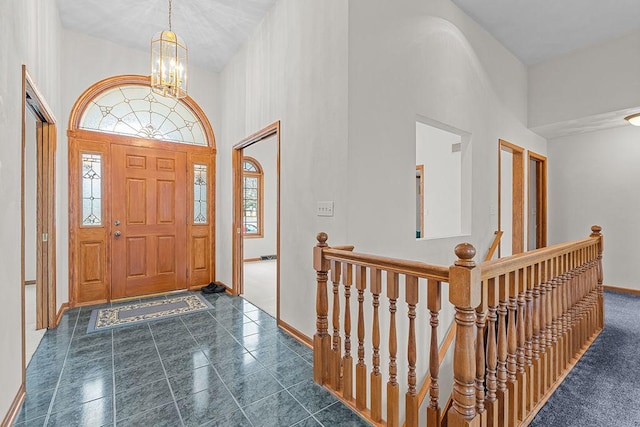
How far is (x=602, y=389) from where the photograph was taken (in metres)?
1.99

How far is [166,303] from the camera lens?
3.77 m

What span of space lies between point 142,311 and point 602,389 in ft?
13.7

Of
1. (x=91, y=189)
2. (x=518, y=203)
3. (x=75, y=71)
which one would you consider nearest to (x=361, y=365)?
(x=91, y=189)

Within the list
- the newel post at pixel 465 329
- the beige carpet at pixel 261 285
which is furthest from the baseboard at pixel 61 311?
the newel post at pixel 465 329

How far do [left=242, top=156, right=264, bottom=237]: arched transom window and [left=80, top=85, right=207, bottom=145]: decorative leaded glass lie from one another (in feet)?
9.25

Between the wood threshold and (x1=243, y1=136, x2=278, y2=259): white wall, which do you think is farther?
(x1=243, y1=136, x2=278, y2=259): white wall

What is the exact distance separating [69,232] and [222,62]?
2958 mm

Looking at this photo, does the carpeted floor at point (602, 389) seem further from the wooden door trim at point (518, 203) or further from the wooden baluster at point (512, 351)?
the wooden door trim at point (518, 203)

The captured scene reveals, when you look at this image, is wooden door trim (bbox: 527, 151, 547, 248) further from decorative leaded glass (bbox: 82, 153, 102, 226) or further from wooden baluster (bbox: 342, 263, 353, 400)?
decorative leaded glass (bbox: 82, 153, 102, 226)

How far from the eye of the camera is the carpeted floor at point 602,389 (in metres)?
1.71

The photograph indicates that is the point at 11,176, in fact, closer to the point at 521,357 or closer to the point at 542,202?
the point at 521,357

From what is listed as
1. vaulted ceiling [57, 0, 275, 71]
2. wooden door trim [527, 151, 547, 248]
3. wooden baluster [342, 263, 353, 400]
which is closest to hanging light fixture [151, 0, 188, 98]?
vaulted ceiling [57, 0, 275, 71]

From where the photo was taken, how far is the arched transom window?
7363 mm

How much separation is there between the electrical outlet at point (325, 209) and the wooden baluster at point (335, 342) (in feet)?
2.10
